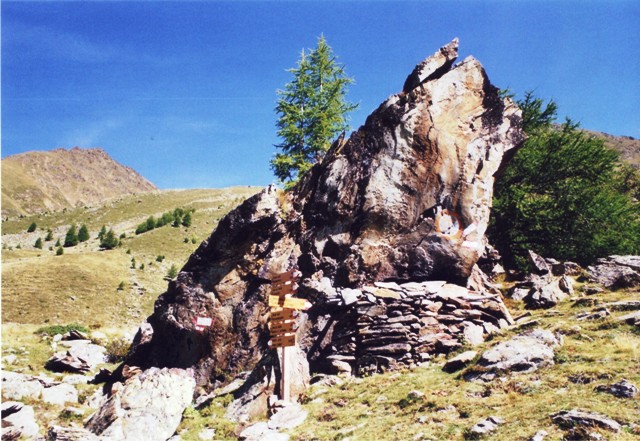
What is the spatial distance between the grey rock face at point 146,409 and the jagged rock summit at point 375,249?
8.12ft

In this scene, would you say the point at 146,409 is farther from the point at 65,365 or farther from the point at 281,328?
the point at 65,365

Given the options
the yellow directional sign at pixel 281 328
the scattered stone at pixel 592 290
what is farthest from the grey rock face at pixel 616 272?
the yellow directional sign at pixel 281 328

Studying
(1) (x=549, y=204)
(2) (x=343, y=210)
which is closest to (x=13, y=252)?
(2) (x=343, y=210)

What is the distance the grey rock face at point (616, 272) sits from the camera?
64.2ft

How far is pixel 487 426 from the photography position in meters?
10.0

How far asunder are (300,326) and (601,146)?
898 inches

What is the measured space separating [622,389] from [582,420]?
1.88m

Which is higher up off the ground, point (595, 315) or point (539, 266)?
point (539, 266)

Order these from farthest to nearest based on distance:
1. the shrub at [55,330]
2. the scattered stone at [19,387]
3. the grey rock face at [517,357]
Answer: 1. the shrub at [55,330]
2. the scattered stone at [19,387]
3. the grey rock face at [517,357]

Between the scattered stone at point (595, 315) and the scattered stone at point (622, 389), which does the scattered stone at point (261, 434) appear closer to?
the scattered stone at point (622, 389)

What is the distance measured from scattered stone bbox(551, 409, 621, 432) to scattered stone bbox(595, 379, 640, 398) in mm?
1303

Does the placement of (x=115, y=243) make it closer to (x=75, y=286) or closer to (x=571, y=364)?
(x=75, y=286)

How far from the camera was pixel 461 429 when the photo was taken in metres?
10.4

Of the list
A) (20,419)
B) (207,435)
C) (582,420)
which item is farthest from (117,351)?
(582,420)
